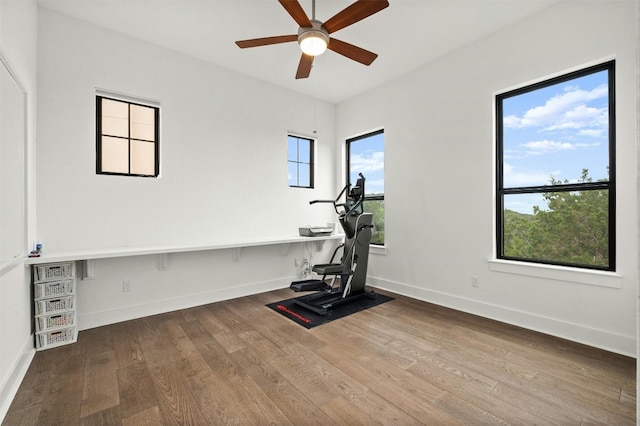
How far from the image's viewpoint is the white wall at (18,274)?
1.87 metres

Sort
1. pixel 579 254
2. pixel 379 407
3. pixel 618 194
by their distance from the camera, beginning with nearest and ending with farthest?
pixel 379 407 → pixel 618 194 → pixel 579 254

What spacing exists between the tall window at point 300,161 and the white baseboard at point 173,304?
166 centimetres

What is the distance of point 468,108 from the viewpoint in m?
3.53

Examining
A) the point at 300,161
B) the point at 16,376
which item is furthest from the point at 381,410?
the point at 300,161

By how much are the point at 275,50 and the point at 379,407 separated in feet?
12.7

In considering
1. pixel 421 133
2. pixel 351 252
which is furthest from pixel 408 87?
pixel 351 252

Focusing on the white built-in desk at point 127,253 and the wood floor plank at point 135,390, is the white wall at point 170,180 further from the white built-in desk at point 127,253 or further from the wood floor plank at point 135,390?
the wood floor plank at point 135,390

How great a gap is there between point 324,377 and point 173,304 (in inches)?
92.3

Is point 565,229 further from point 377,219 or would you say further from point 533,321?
point 377,219

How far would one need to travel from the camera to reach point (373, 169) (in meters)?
4.91

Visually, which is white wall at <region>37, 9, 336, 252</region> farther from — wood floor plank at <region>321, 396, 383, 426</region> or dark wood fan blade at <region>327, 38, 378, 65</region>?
wood floor plank at <region>321, 396, 383, 426</region>

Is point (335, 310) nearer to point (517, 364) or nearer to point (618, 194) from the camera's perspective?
point (517, 364)

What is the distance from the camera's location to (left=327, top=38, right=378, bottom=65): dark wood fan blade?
103 inches

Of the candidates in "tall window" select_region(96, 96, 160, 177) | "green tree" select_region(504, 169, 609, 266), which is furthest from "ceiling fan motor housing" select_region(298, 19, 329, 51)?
"green tree" select_region(504, 169, 609, 266)
